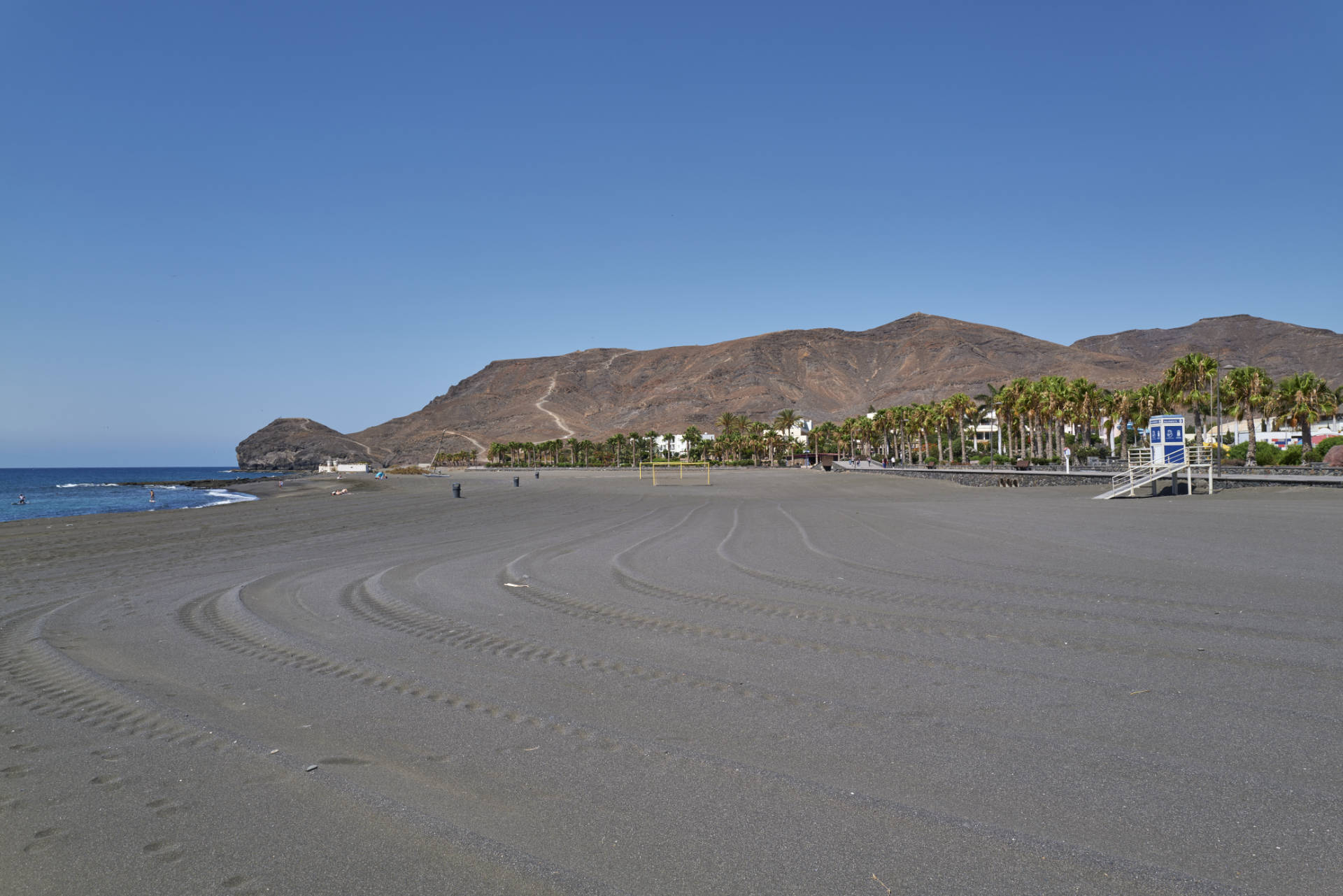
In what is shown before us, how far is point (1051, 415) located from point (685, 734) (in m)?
65.5

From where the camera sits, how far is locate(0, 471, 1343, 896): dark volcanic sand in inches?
121

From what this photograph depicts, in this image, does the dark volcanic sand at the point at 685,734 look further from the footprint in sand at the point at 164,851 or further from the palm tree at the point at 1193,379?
the palm tree at the point at 1193,379

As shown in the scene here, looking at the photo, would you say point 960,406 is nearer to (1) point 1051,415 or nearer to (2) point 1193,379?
(1) point 1051,415

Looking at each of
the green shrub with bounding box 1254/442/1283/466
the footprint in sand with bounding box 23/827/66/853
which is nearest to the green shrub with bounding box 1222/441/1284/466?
the green shrub with bounding box 1254/442/1283/466

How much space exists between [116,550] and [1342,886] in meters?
20.6

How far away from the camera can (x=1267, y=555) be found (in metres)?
11.9

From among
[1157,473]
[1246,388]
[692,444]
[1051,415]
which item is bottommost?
[1157,473]

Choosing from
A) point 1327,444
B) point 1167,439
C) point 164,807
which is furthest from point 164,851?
point 1327,444

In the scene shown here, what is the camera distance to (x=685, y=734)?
455 cm

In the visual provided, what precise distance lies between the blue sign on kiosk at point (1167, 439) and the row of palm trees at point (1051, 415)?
323cm

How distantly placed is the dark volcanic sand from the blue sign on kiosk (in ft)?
83.7

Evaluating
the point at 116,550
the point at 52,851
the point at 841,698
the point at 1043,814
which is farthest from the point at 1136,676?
the point at 116,550

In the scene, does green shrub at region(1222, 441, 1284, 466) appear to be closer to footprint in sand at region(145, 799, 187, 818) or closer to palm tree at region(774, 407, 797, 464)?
footprint in sand at region(145, 799, 187, 818)

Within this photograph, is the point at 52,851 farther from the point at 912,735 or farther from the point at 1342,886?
the point at 1342,886
